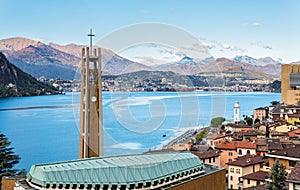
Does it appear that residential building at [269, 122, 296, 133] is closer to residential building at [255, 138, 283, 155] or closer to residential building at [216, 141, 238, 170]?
residential building at [255, 138, 283, 155]

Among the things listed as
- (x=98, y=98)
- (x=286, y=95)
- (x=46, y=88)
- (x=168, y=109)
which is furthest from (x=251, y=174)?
(x=46, y=88)

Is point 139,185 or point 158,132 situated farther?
point 158,132

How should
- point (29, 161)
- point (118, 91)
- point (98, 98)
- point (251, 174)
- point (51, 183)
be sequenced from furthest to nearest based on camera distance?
1. point (29, 161)
2. point (251, 174)
3. point (98, 98)
4. point (118, 91)
5. point (51, 183)

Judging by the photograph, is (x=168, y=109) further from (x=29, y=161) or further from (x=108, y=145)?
(x=29, y=161)

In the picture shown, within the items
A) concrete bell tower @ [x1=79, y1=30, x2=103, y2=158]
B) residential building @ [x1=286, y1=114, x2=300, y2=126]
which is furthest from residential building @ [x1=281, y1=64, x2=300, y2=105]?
concrete bell tower @ [x1=79, y1=30, x2=103, y2=158]

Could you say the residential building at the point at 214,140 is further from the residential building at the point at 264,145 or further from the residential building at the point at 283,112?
the residential building at the point at 283,112

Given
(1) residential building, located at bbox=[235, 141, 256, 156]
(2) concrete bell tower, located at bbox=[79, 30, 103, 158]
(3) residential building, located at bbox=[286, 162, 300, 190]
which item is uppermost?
(2) concrete bell tower, located at bbox=[79, 30, 103, 158]

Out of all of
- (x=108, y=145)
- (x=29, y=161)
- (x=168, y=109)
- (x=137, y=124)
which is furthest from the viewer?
(x=29, y=161)
